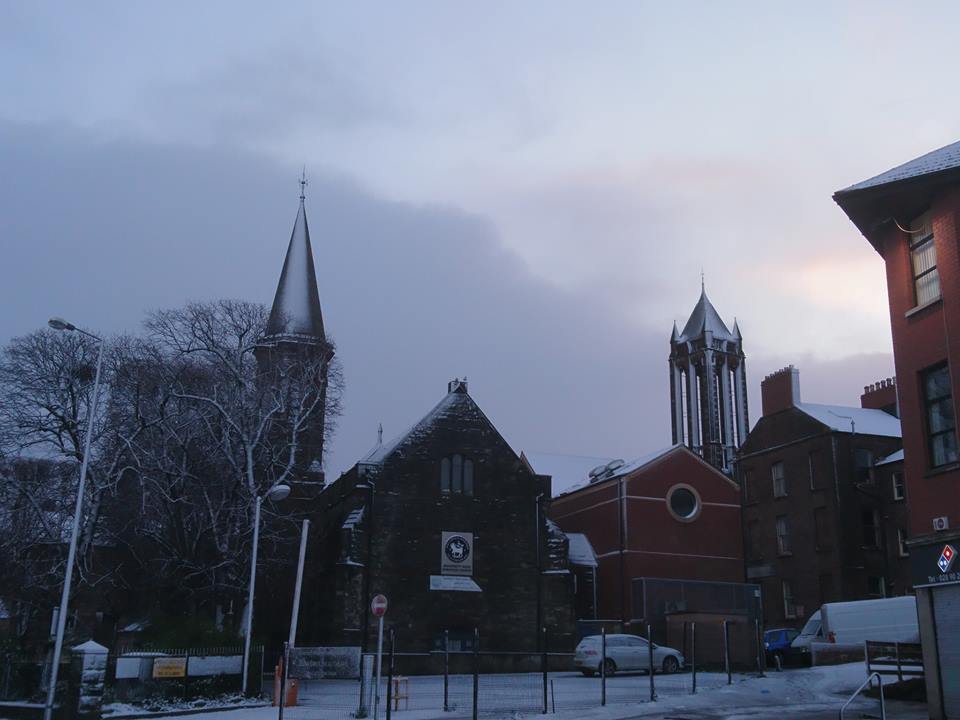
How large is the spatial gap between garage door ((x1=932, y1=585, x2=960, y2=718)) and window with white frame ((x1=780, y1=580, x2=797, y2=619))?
35.0 m

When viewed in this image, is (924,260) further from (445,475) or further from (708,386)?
(708,386)

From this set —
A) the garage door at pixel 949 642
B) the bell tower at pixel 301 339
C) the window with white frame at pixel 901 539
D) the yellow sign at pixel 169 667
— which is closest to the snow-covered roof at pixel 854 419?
the window with white frame at pixel 901 539

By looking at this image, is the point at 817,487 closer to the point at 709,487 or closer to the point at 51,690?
the point at 709,487

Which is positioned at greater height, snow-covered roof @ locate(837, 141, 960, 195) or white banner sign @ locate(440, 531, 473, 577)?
snow-covered roof @ locate(837, 141, 960, 195)

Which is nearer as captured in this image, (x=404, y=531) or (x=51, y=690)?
(x=51, y=690)

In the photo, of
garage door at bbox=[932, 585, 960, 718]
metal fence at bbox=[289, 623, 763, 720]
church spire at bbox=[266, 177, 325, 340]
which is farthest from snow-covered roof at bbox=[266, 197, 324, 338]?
garage door at bbox=[932, 585, 960, 718]

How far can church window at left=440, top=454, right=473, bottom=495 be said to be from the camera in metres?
44.7

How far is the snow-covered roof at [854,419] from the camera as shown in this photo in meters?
52.3

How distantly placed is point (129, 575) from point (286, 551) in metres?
6.86

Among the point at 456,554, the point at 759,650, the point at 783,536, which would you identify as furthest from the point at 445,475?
the point at 783,536

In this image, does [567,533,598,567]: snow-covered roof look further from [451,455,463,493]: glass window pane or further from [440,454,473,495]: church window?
[451,455,463,493]: glass window pane

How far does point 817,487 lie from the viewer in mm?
51719

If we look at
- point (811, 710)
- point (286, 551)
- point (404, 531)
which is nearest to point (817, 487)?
point (404, 531)

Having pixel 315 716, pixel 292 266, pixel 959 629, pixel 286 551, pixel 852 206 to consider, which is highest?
pixel 292 266
